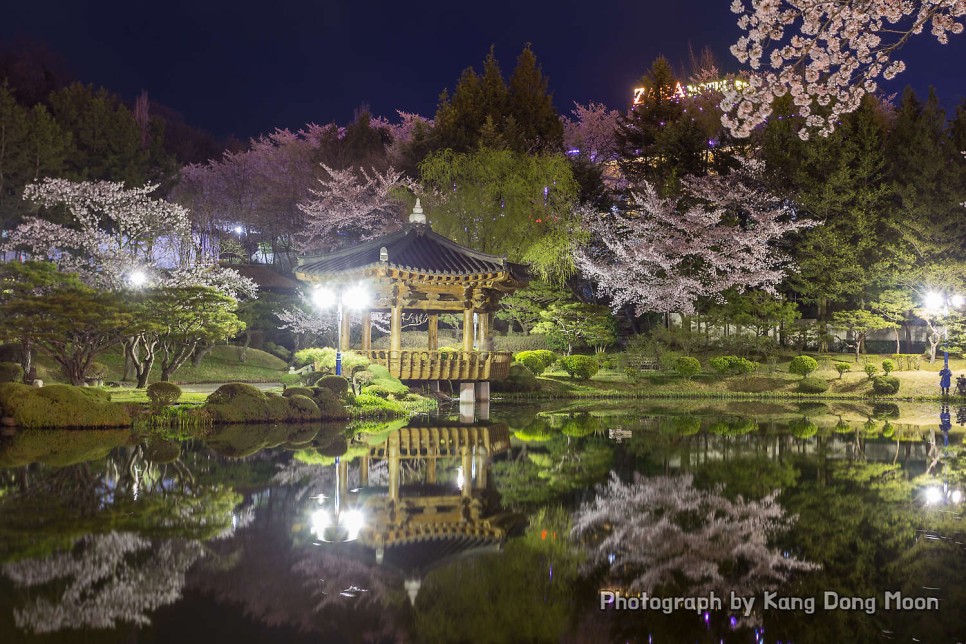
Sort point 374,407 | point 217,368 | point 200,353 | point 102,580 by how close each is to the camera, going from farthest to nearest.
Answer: point 217,368
point 200,353
point 374,407
point 102,580

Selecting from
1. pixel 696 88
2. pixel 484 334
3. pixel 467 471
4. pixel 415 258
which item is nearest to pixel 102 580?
pixel 467 471

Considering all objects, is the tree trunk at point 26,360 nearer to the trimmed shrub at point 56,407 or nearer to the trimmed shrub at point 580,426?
the trimmed shrub at point 56,407

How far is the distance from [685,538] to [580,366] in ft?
70.5

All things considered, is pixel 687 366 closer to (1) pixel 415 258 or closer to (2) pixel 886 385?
(2) pixel 886 385

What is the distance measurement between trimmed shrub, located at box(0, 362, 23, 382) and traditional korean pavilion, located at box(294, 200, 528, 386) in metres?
8.00

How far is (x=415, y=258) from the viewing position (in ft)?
73.7

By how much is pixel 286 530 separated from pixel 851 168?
3271 cm

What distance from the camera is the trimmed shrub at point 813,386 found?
27.7m

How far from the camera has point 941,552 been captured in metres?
6.92

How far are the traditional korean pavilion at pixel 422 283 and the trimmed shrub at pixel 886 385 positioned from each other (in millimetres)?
13483

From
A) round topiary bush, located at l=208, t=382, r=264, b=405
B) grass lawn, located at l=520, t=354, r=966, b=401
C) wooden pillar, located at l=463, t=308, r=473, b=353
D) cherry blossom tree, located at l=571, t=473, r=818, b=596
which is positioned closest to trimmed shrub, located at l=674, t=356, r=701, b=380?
grass lawn, located at l=520, t=354, r=966, b=401

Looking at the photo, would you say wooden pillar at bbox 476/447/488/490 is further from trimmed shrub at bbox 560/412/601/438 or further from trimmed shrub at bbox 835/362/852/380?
trimmed shrub at bbox 835/362/852/380

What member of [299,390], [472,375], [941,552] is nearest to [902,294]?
[472,375]

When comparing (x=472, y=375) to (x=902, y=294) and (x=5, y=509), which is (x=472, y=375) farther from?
(x=902, y=294)
